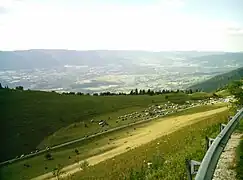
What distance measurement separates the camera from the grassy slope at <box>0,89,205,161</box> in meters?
56.3

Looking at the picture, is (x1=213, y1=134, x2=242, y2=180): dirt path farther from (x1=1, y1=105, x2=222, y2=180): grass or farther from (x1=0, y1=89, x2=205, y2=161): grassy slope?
(x1=0, y1=89, x2=205, y2=161): grassy slope

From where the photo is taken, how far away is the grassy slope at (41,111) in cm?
5626

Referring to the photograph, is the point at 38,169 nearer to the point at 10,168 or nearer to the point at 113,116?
the point at 10,168

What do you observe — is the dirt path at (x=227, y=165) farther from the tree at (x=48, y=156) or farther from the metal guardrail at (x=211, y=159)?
the tree at (x=48, y=156)

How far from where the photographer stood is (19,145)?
53.9 metres

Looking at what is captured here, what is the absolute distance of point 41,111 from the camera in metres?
73.3

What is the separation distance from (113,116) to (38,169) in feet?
123

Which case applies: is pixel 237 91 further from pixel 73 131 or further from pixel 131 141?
pixel 73 131

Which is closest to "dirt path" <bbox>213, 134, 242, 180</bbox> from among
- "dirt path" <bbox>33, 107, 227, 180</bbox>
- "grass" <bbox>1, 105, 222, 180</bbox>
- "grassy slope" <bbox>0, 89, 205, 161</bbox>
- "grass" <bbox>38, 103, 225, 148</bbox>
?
"dirt path" <bbox>33, 107, 227, 180</bbox>

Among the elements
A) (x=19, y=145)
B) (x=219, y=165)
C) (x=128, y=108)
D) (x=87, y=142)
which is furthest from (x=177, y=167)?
(x=128, y=108)

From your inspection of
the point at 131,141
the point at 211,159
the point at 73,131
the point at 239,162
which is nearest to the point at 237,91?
the point at 239,162

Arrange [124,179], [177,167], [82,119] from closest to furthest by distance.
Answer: [177,167], [124,179], [82,119]

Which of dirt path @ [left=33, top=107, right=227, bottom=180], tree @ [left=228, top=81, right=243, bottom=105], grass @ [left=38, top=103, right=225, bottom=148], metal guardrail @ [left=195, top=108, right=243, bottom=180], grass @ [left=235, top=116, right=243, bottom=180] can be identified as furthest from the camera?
grass @ [left=38, top=103, right=225, bottom=148]

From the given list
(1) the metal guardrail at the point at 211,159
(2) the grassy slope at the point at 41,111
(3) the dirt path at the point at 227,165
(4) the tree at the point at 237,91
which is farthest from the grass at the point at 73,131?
(1) the metal guardrail at the point at 211,159
